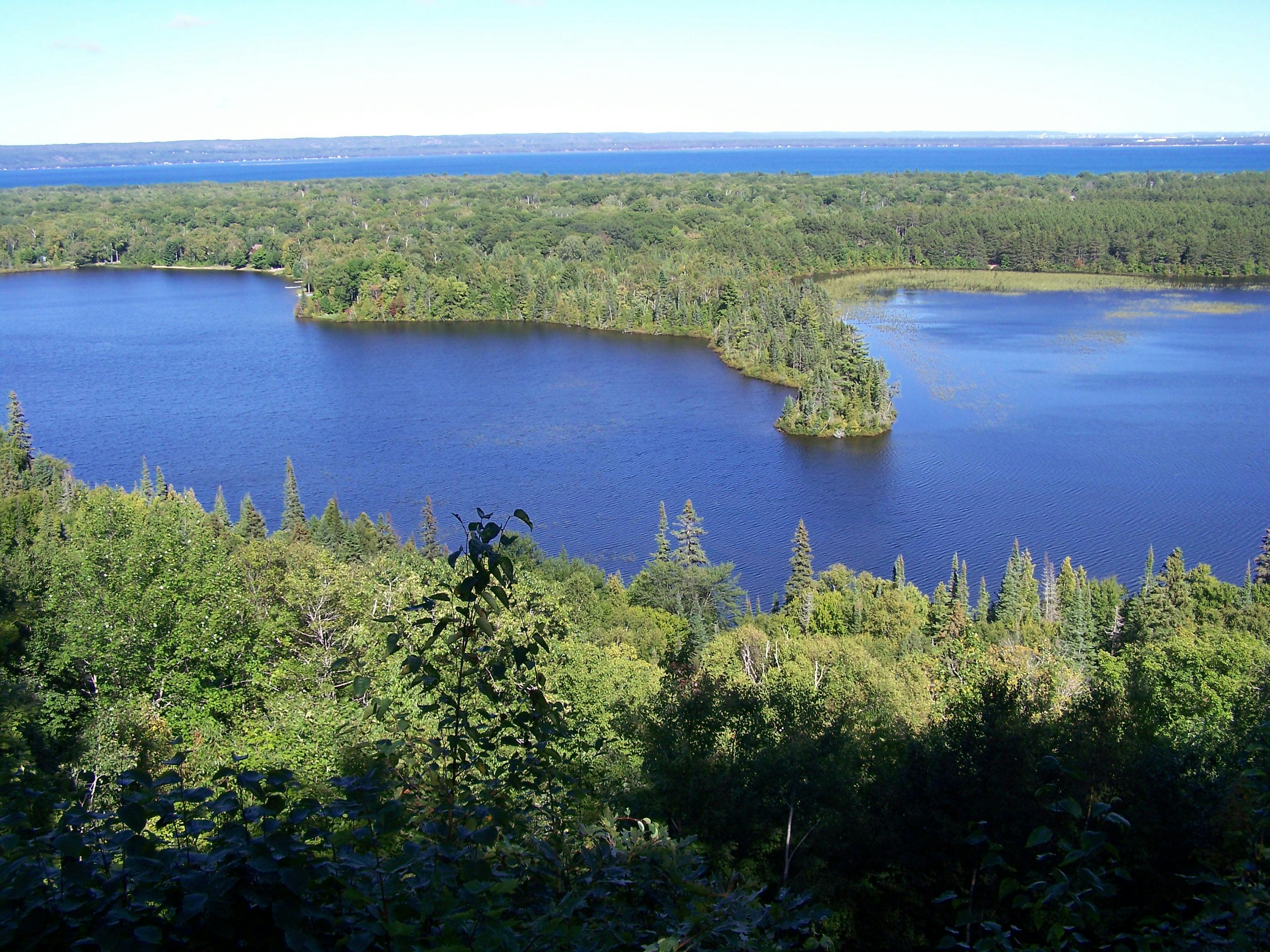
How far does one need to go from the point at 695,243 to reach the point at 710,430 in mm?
37478

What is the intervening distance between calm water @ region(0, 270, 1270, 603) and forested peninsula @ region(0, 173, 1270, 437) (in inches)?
117

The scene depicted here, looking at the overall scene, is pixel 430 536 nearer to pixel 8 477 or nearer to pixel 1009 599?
pixel 8 477

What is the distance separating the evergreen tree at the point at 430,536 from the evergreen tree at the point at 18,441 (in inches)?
335

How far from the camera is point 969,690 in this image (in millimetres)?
11328

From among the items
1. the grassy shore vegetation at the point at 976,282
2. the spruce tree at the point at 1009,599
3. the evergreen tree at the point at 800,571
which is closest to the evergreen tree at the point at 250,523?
the evergreen tree at the point at 800,571

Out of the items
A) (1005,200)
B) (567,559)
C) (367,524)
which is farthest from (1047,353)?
(1005,200)

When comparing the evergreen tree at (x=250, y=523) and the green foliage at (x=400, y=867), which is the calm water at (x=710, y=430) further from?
the green foliage at (x=400, y=867)

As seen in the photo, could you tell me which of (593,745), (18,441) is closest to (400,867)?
(593,745)

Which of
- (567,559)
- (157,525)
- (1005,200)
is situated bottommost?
(567,559)

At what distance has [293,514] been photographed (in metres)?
22.8

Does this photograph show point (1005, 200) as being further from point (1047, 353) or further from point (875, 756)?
point (875, 756)

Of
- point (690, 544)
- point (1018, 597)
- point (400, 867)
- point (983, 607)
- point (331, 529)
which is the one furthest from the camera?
point (331, 529)

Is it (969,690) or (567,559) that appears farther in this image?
(567,559)

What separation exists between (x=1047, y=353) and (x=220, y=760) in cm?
4184
